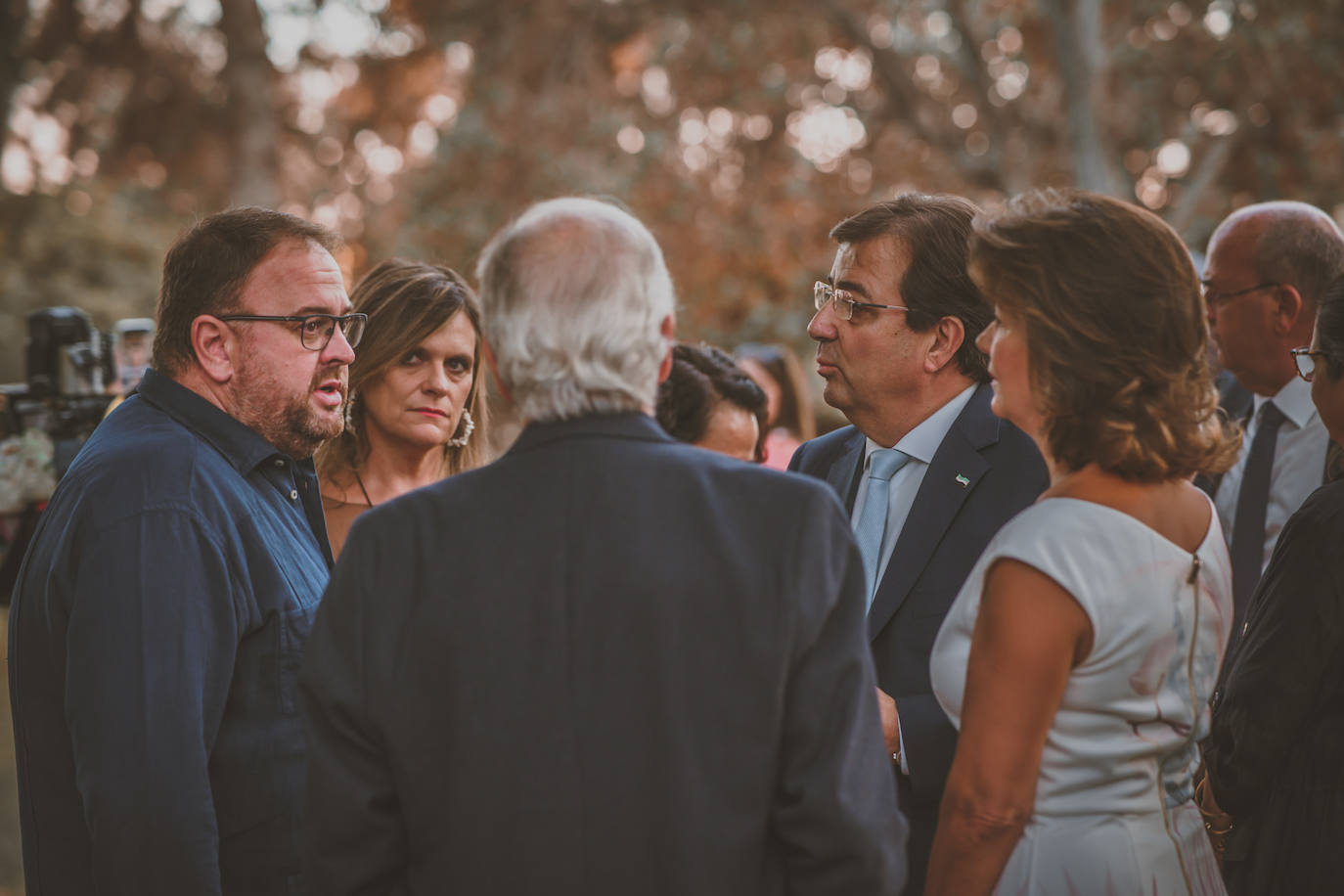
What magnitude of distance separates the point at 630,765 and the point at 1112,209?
4.26ft

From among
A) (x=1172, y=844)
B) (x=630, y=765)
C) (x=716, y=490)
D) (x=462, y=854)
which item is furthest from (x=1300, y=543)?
(x=462, y=854)

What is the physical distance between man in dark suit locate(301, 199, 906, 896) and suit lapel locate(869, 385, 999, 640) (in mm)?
904

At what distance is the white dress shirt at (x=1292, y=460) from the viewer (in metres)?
3.88

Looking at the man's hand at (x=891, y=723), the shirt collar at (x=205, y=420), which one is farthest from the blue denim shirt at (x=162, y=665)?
the man's hand at (x=891, y=723)

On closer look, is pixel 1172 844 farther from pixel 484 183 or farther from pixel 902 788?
pixel 484 183

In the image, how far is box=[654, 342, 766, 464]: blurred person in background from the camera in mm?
4270

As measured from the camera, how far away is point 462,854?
180 centimetres

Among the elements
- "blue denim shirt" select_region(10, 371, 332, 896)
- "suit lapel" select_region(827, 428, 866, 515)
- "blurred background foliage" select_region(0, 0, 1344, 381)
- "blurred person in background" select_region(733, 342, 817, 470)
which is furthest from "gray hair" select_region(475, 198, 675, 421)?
"blurred background foliage" select_region(0, 0, 1344, 381)

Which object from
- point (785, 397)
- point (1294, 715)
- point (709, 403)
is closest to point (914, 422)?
point (1294, 715)

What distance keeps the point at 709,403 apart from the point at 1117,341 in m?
2.30

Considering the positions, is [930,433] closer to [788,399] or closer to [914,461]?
[914,461]

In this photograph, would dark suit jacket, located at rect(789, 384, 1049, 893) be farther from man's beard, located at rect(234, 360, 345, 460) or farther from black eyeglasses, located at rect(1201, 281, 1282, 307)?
black eyeglasses, located at rect(1201, 281, 1282, 307)

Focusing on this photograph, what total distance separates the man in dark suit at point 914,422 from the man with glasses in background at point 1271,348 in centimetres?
141

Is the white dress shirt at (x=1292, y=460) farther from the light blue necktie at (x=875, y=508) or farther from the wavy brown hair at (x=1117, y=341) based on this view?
the wavy brown hair at (x=1117, y=341)
